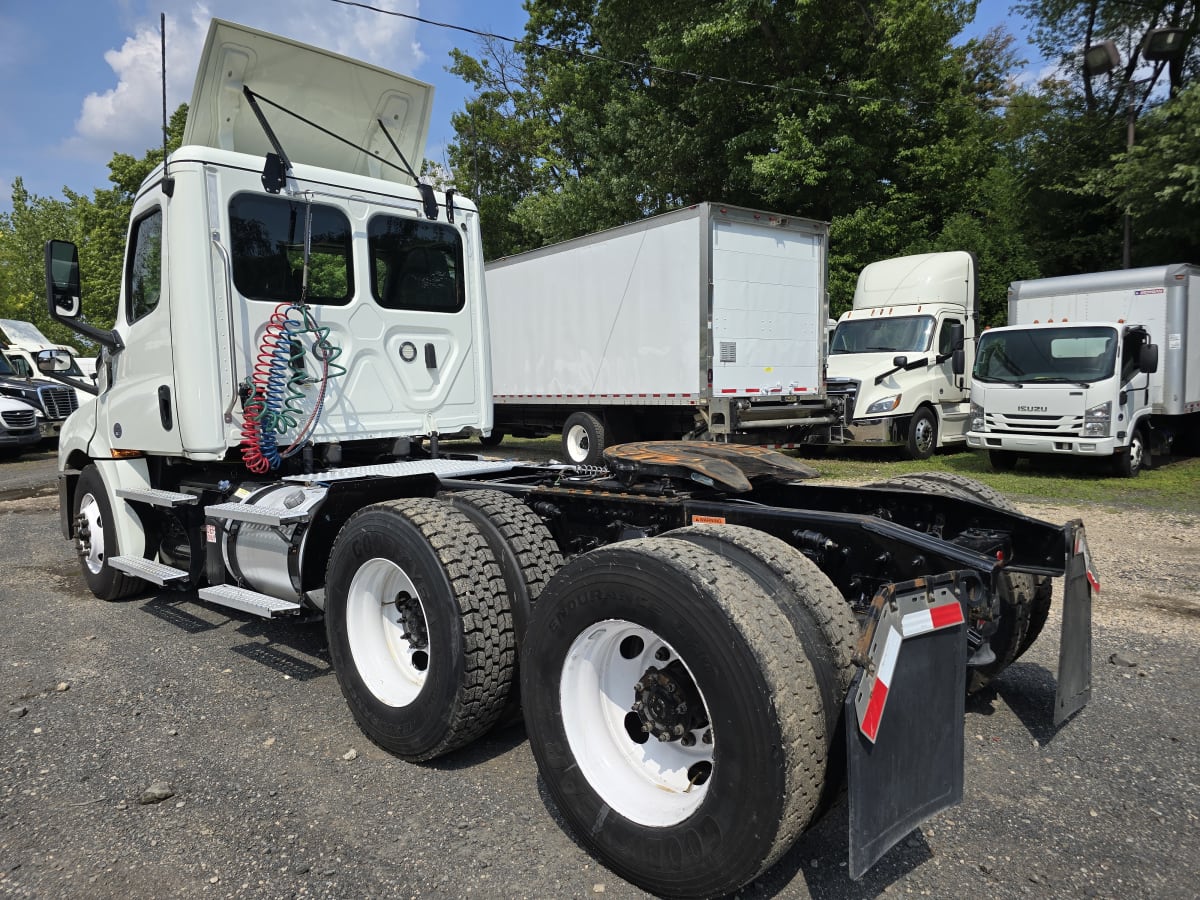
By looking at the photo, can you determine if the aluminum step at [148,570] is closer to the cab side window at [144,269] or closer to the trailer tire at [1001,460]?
the cab side window at [144,269]

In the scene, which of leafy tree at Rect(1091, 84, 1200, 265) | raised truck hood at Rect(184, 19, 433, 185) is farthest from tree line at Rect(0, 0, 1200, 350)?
raised truck hood at Rect(184, 19, 433, 185)

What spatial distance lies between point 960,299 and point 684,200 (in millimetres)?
9503

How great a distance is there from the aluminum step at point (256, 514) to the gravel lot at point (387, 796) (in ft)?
2.90

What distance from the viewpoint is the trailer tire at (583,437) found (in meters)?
13.6

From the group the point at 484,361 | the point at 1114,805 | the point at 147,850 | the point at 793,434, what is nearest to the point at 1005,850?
the point at 1114,805

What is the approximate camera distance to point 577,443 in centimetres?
1411

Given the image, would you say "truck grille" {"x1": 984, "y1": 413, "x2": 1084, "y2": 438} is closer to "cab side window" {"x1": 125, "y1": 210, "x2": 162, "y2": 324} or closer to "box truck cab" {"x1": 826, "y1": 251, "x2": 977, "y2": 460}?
"box truck cab" {"x1": 826, "y1": 251, "x2": 977, "y2": 460}

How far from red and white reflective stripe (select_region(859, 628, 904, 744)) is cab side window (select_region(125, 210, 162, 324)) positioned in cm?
462

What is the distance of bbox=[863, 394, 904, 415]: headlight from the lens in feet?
44.1

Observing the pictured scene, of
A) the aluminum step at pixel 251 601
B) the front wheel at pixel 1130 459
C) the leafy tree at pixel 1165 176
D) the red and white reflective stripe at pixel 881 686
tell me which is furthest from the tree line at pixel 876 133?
the red and white reflective stripe at pixel 881 686

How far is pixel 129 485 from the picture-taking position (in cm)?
557

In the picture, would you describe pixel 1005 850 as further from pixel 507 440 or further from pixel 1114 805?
pixel 507 440

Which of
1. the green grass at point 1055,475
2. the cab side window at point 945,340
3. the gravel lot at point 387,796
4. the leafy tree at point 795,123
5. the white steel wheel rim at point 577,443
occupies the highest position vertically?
the leafy tree at point 795,123

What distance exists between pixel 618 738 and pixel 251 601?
2368mm
